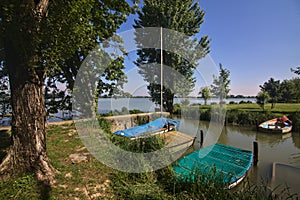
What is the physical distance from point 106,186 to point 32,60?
304 cm

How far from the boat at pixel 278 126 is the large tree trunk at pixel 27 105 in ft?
46.4

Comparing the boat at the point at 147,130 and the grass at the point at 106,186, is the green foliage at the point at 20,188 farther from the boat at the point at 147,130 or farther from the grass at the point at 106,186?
the boat at the point at 147,130

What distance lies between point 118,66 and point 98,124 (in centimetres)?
312

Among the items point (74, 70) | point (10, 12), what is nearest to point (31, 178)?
point (10, 12)

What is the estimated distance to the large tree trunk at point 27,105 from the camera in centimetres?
265

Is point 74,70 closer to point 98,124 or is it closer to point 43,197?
point 98,124

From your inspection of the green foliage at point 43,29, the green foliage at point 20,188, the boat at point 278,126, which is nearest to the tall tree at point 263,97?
the boat at point 278,126

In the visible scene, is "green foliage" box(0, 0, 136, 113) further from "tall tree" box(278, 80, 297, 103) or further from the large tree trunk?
"tall tree" box(278, 80, 297, 103)

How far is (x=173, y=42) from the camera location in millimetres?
16031

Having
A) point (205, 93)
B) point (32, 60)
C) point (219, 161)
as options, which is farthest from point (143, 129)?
point (205, 93)

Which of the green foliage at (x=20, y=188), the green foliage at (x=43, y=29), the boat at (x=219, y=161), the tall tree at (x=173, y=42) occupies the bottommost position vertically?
the boat at (x=219, y=161)

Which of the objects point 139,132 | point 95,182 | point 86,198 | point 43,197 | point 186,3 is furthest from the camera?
point 186,3

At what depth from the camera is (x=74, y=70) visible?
23.6 ft

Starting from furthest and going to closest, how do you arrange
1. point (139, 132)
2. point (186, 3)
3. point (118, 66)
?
1. point (186, 3)
2. point (139, 132)
3. point (118, 66)
